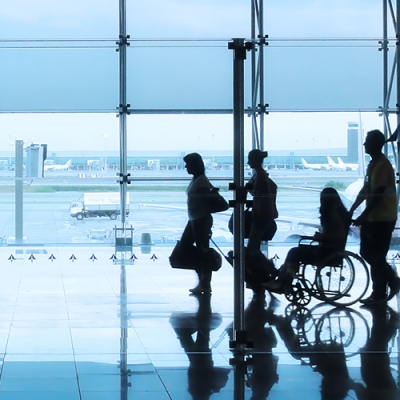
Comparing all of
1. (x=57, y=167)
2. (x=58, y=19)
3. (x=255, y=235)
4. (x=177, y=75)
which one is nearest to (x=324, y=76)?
(x=177, y=75)

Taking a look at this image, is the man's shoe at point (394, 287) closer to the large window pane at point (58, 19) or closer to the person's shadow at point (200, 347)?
the person's shadow at point (200, 347)

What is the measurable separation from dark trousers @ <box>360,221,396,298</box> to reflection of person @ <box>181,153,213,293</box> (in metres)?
0.98

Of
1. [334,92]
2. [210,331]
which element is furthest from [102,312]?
[334,92]

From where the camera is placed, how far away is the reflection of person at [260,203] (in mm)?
4891

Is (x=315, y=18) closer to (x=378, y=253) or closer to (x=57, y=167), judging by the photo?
(x=378, y=253)

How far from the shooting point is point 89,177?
578 cm

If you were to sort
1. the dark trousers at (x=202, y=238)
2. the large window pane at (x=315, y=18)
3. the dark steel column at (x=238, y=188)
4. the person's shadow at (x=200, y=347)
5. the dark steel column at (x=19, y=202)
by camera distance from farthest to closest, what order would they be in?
the large window pane at (x=315, y=18) → the dark steel column at (x=19, y=202) → the dark trousers at (x=202, y=238) → the dark steel column at (x=238, y=188) → the person's shadow at (x=200, y=347)

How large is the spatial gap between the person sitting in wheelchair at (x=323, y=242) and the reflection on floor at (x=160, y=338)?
122mm

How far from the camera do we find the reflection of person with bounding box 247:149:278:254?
4891 millimetres

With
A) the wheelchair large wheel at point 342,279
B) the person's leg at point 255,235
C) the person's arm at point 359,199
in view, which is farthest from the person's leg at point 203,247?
the person's arm at point 359,199

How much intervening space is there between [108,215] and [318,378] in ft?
6.95

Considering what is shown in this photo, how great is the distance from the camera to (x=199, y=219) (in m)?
5.10

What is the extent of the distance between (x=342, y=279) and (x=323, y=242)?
262 mm

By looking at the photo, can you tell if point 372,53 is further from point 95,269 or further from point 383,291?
point 95,269
